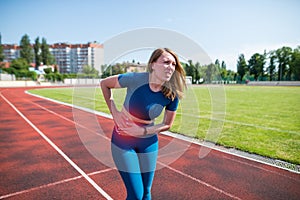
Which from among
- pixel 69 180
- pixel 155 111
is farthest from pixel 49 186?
pixel 155 111

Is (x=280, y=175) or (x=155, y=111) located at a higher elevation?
(x=155, y=111)

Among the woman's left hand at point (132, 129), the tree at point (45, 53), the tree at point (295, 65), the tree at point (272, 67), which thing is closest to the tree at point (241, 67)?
the tree at point (272, 67)

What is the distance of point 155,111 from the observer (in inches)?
85.3

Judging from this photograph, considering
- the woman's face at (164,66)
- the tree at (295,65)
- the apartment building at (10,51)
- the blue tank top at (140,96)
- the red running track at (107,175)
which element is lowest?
the red running track at (107,175)

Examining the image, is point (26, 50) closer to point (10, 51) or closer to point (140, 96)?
point (10, 51)

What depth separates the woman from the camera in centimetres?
206

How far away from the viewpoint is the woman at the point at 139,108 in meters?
2.06

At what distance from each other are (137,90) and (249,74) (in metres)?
93.5

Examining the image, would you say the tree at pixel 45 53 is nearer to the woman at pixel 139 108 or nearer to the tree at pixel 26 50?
the tree at pixel 26 50

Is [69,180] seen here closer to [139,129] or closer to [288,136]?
[139,129]

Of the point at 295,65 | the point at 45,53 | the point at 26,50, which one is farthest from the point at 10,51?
the point at 295,65

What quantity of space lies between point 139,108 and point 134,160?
527 millimetres

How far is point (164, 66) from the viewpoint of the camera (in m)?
2.01

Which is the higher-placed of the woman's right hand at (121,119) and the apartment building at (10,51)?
the apartment building at (10,51)
